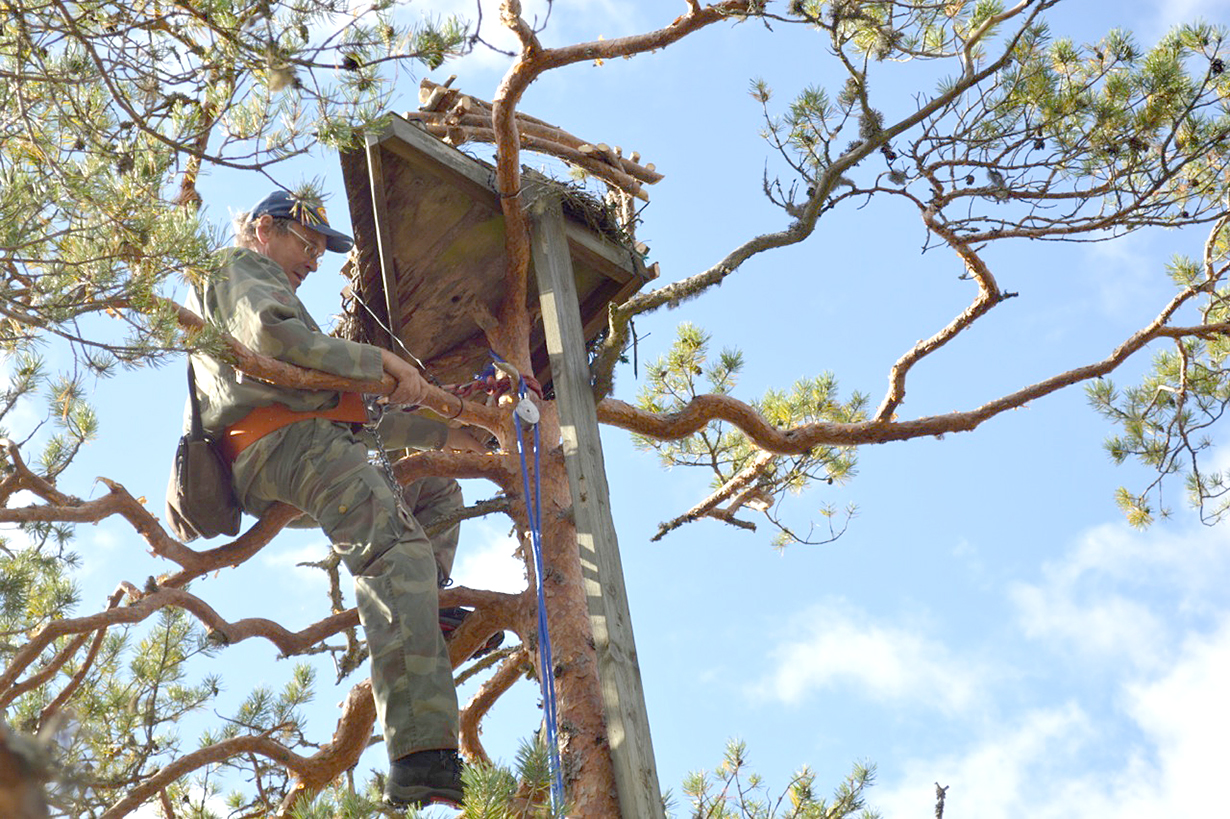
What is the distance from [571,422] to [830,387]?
2.15 metres

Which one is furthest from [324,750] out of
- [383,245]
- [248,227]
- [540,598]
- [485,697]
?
[248,227]

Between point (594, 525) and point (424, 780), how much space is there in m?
0.86

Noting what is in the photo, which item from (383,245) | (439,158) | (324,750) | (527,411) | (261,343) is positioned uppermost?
(439,158)

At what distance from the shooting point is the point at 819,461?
18.6 feet

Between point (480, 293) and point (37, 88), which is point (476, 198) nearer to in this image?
point (480, 293)

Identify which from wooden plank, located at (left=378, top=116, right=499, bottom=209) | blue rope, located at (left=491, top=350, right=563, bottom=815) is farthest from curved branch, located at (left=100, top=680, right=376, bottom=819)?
wooden plank, located at (left=378, top=116, right=499, bottom=209)

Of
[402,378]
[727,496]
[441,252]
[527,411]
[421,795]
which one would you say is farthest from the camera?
[727,496]

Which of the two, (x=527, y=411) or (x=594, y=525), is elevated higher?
(x=527, y=411)

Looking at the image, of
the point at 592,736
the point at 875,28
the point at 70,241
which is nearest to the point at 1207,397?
the point at 875,28

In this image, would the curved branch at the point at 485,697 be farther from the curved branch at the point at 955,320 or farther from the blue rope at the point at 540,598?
the curved branch at the point at 955,320

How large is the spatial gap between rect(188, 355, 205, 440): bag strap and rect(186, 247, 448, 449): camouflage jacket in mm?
18

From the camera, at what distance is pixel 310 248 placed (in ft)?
14.6

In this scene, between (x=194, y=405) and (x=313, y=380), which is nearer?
(x=313, y=380)

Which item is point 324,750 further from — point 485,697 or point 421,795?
point 421,795
